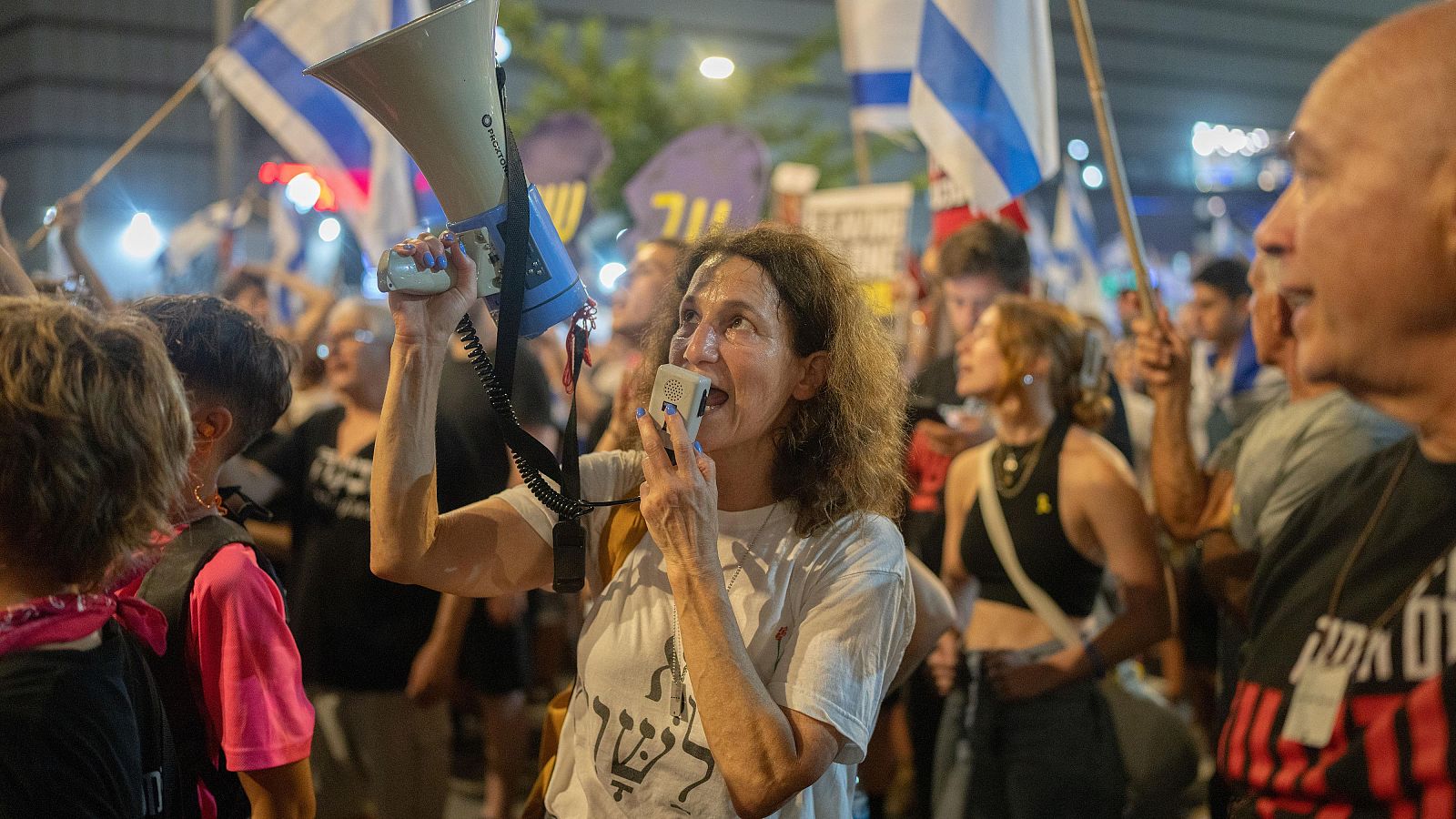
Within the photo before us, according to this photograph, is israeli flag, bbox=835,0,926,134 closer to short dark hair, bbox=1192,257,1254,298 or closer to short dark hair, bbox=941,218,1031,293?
short dark hair, bbox=941,218,1031,293

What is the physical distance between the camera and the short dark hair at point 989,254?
4477 mm

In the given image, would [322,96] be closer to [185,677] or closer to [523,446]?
[523,446]

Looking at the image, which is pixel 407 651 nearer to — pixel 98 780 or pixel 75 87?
pixel 98 780

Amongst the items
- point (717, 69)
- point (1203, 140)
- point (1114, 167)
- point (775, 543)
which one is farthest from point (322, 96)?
point (1203, 140)

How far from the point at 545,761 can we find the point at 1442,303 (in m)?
1.64

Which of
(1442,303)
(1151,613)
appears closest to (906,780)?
(1151,613)

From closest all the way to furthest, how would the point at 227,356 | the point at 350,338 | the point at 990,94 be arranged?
the point at 227,356 < the point at 990,94 < the point at 350,338

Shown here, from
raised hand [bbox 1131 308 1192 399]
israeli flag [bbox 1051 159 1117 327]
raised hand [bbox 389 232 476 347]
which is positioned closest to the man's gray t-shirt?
raised hand [bbox 1131 308 1192 399]

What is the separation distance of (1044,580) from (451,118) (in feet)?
7.08

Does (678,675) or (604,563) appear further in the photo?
(604,563)

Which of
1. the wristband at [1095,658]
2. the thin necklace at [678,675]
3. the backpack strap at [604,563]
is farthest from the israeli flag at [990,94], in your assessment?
the thin necklace at [678,675]

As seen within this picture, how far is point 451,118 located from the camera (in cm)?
185

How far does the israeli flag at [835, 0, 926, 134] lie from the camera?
416 centimetres

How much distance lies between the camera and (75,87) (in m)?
20.2
